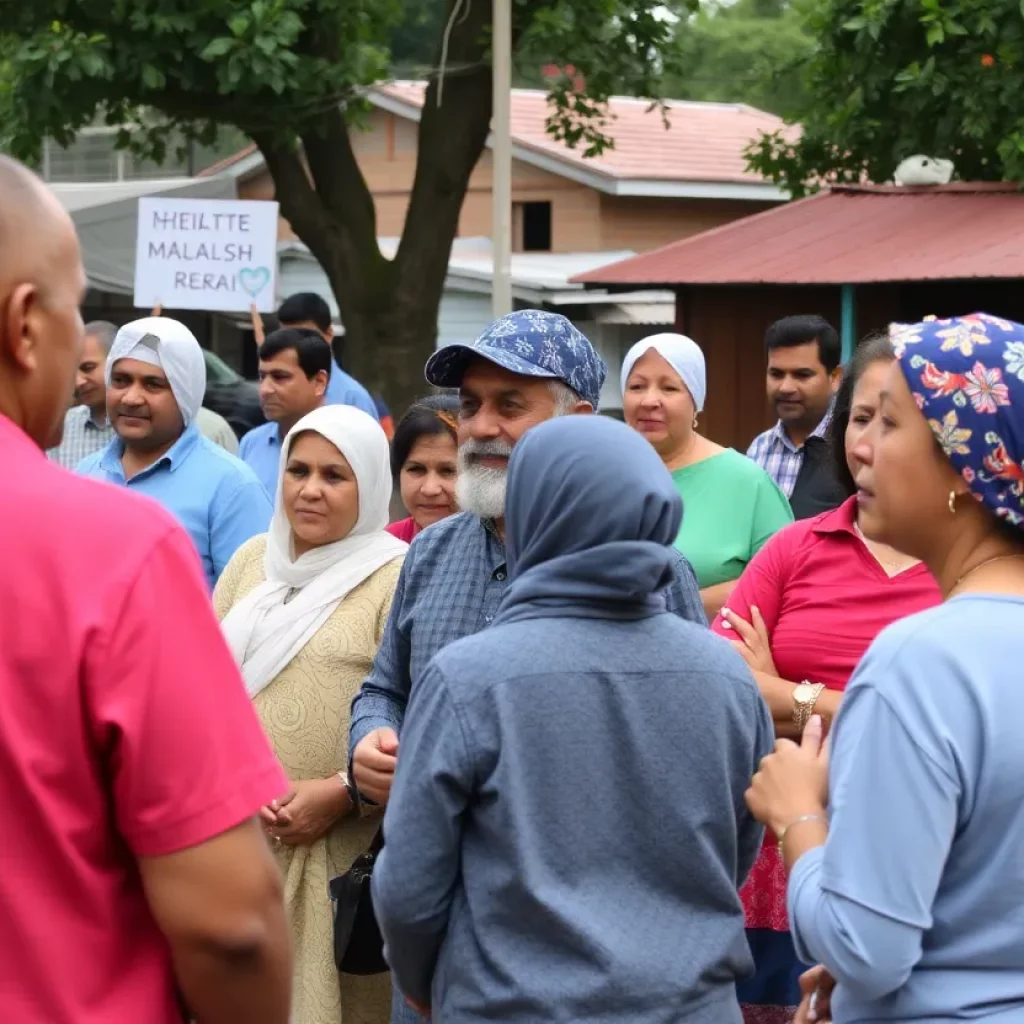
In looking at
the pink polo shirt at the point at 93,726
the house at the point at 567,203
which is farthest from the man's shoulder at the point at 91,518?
the house at the point at 567,203

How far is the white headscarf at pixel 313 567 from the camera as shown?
4824 millimetres

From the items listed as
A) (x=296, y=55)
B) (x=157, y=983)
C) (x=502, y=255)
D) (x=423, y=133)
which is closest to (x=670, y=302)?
(x=423, y=133)

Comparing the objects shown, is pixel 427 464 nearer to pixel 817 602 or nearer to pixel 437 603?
pixel 817 602

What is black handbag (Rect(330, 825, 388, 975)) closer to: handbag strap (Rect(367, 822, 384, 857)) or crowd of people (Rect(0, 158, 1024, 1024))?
handbag strap (Rect(367, 822, 384, 857))

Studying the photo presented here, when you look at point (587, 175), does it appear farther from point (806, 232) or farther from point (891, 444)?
point (891, 444)

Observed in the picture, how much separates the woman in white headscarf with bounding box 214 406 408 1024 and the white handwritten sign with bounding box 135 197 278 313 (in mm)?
6996

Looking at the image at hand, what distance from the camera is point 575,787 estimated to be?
294 centimetres

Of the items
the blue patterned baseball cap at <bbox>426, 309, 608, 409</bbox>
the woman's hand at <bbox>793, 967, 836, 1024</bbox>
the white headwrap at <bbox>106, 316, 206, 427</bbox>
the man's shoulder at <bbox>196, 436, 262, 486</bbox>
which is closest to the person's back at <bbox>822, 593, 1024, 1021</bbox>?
the woman's hand at <bbox>793, 967, 836, 1024</bbox>

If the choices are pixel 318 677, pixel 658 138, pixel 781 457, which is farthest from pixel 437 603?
pixel 658 138

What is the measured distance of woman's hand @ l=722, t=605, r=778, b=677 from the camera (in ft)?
14.8

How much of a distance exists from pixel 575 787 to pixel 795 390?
4980mm

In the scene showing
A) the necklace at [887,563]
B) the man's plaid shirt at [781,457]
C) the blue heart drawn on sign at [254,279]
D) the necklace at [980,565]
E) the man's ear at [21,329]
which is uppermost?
the man's ear at [21,329]

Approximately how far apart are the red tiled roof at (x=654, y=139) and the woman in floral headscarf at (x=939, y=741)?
82.1 ft

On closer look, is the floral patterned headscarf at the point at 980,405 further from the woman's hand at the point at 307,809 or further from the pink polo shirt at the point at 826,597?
the woman's hand at the point at 307,809
